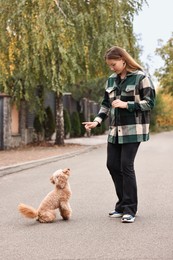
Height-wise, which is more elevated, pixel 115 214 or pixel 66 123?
pixel 66 123

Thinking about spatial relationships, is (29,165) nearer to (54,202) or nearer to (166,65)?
(54,202)

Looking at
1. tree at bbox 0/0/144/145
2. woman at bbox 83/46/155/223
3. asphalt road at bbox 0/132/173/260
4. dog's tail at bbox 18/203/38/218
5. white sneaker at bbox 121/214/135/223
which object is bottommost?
asphalt road at bbox 0/132/173/260

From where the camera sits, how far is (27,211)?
5.65 m

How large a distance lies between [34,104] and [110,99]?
15.6 m

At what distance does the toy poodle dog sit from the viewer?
221 inches

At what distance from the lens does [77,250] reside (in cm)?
449

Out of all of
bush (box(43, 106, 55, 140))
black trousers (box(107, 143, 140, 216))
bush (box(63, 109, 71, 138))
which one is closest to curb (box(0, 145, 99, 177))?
black trousers (box(107, 143, 140, 216))

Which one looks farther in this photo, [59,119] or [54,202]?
[59,119]

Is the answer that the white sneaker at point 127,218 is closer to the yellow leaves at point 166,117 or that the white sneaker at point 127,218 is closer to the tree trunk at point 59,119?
the tree trunk at point 59,119

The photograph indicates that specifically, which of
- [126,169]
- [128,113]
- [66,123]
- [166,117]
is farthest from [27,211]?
[166,117]

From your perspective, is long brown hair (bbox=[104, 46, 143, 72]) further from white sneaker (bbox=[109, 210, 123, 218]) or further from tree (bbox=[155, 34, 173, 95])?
tree (bbox=[155, 34, 173, 95])

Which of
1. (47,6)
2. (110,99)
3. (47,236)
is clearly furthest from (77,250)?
(47,6)

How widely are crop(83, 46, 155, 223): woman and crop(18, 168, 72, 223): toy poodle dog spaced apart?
64cm

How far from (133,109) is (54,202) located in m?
1.33
